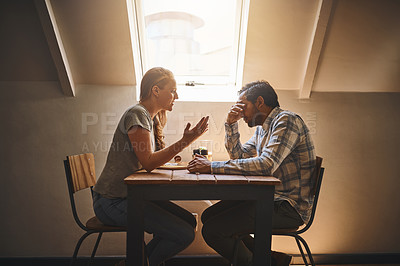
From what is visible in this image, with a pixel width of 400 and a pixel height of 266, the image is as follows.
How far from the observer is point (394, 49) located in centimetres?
252

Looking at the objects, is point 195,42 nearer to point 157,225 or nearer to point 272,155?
point 272,155

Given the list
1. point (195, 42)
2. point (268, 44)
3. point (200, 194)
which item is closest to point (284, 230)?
point (200, 194)

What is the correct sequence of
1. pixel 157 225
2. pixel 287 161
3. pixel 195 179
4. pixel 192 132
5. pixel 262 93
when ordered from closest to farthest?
pixel 195 179, pixel 157 225, pixel 192 132, pixel 287 161, pixel 262 93

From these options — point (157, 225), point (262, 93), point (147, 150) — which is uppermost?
point (262, 93)

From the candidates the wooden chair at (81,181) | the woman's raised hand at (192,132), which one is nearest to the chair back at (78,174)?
the wooden chair at (81,181)

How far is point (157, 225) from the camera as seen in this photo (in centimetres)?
168

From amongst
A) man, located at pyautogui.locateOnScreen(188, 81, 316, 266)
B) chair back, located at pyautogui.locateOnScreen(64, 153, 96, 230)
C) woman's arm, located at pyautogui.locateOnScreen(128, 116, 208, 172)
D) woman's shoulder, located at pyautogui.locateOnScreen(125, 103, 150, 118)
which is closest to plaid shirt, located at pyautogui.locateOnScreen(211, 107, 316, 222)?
man, located at pyautogui.locateOnScreen(188, 81, 316, 266)

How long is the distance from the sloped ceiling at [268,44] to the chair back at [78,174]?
84 centimetres

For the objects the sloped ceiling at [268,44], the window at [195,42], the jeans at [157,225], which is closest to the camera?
the jeans at [157,225]

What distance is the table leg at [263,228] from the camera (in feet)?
5.05

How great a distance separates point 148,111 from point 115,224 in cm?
69

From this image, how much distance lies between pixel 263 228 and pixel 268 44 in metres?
1.51

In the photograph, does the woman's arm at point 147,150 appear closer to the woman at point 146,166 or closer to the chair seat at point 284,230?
the woman at point 146,166

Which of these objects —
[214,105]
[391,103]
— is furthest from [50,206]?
[391,103]
